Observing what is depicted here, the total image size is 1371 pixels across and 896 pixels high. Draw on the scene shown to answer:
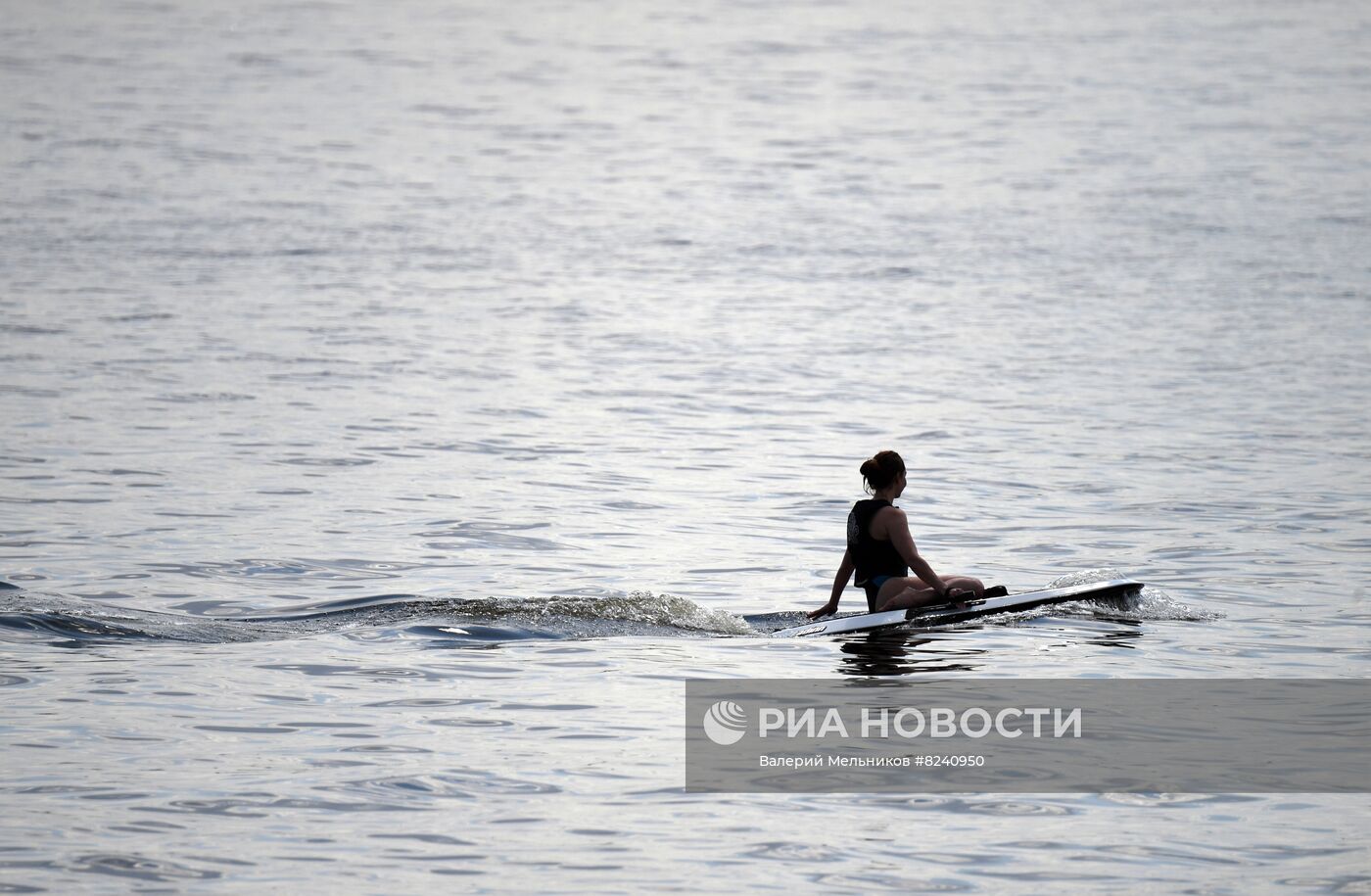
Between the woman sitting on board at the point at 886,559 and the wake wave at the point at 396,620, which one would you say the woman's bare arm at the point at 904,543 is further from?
the wake wave at the point at 396,620

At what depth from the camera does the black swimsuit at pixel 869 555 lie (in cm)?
1260

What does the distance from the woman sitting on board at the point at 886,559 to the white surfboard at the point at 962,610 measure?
0.27 ft

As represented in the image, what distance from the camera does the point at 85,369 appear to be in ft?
82.8

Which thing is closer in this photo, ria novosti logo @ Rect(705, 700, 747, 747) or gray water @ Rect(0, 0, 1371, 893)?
gray water @ Rect(0, 0, 1371, 893)

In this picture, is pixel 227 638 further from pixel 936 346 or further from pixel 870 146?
pixel 870 146

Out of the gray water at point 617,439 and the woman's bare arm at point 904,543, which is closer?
the gray water at point 617,439

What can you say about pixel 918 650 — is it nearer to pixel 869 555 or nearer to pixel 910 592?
pixel 910 592

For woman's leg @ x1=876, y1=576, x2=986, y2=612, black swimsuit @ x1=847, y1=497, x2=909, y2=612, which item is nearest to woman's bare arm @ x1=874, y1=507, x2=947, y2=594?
black swimsuit @ x1=847, y1=497, x2=909, y2=612

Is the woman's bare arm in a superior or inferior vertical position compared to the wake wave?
superior

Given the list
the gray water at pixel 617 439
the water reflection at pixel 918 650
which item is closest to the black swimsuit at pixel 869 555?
the water reflection at pixel 918 650

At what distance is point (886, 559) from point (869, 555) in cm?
13

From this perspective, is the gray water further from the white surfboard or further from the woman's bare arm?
the woman's bare arm

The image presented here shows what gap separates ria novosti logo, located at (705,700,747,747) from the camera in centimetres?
1009

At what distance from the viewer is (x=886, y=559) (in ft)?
41.8
